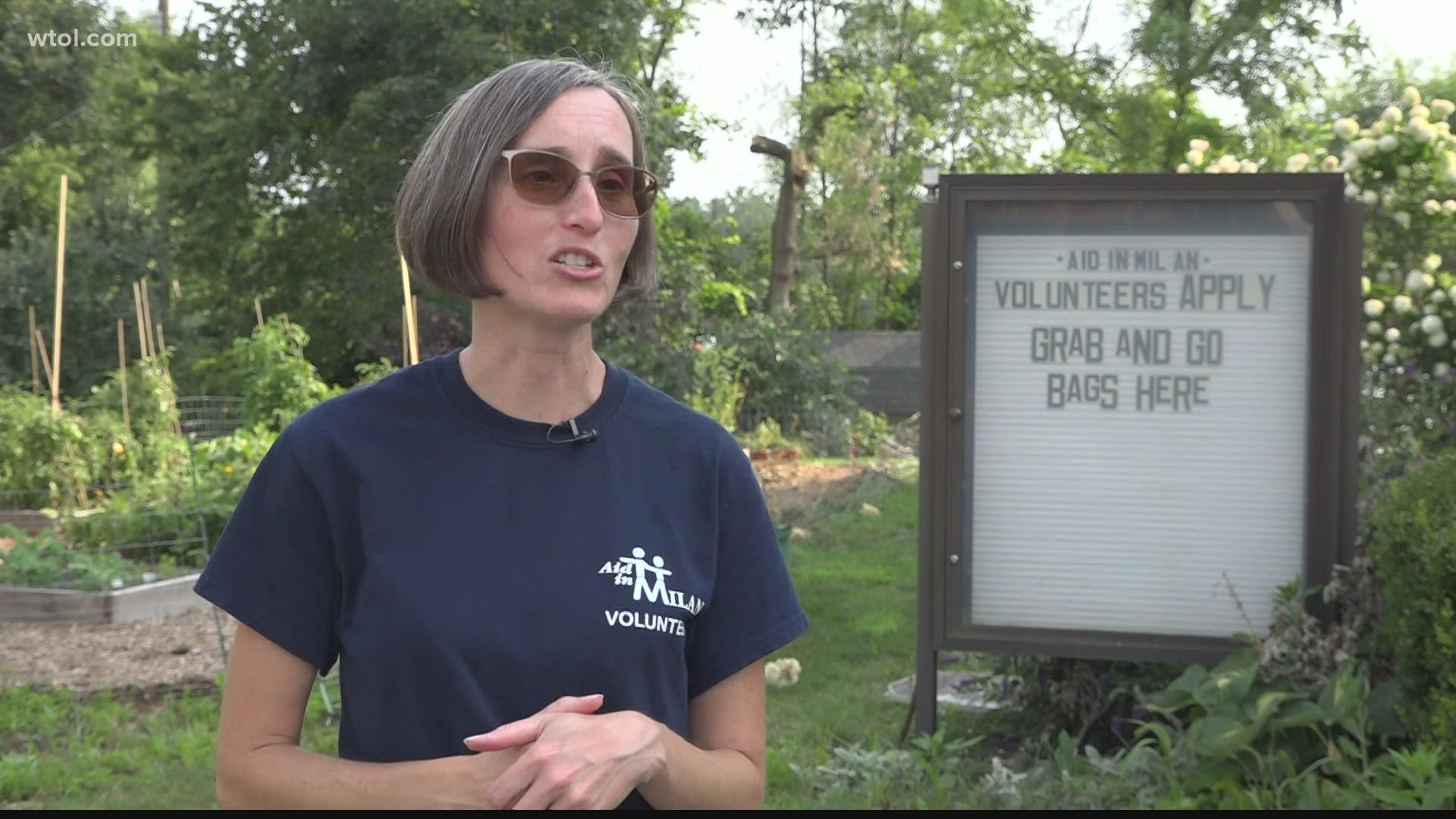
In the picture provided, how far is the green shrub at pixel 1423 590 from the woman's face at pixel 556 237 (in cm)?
296

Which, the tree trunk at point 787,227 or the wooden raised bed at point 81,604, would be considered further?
the tree trunk at point 787,227

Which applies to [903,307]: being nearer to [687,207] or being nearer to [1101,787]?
[687,207]

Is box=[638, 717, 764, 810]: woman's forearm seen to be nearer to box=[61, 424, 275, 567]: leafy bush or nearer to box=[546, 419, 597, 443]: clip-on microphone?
box=[546, 419, 597, 443]: clip-on microphone

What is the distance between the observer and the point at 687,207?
98.3 feet

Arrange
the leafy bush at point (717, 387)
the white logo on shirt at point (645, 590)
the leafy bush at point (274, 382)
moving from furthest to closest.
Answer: the leafy bush at point (717, 387) < the leafy bush at point (274, 382) < the white logo on shirt at point (645, 590)

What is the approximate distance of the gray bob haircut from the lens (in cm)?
190

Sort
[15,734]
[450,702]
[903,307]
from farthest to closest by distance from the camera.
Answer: [903,307]
[15,734]
[450,702]

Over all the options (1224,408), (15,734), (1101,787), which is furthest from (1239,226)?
(15,734)

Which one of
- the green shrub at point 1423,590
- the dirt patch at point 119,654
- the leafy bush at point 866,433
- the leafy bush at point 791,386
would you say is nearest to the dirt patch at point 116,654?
the dirt patch at point 119,654

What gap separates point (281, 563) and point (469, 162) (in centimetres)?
53

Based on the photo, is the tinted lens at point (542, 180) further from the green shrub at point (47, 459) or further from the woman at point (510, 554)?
the green shrub at point (47, 459)

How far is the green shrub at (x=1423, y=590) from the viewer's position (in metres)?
4.05

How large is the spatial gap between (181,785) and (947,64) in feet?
116

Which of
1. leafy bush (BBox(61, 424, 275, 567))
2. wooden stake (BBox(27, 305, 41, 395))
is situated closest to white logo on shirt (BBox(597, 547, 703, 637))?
leafy bush (BBox(61, 424, 275, 567))
